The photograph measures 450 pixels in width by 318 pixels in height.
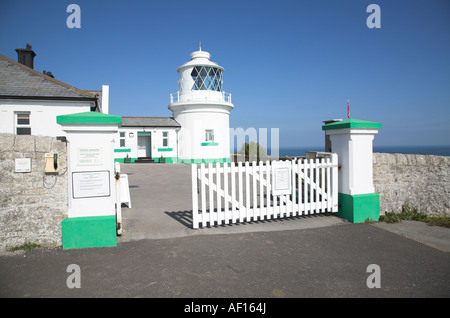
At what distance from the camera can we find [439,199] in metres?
6.84

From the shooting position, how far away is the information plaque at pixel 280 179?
6086mm

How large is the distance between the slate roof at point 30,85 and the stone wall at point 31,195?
9945mm

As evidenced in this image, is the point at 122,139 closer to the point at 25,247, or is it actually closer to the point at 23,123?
the point at 23,123

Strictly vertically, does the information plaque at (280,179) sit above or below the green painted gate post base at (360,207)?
above

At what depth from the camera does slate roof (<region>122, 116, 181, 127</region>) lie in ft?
77.7

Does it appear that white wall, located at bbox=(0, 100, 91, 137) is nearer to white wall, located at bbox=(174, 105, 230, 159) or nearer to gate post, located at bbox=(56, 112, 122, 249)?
gate post, located at bbox=(56, 112, 122, 249)

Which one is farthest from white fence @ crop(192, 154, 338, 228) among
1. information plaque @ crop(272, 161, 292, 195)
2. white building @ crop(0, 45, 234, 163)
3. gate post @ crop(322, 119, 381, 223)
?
white building @ crop(0, 45, 234, 163)

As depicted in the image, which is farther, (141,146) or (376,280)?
(141,146)

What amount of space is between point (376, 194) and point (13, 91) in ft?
50.3

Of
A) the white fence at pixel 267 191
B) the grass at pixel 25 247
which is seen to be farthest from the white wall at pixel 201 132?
the grass at pixel 25 247

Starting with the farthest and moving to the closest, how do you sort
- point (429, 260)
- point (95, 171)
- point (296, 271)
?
point (95, 171)
point (429, 260)
point (296, 271)

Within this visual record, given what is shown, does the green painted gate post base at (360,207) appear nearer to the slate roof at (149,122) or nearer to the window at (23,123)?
the window at (23,123)
